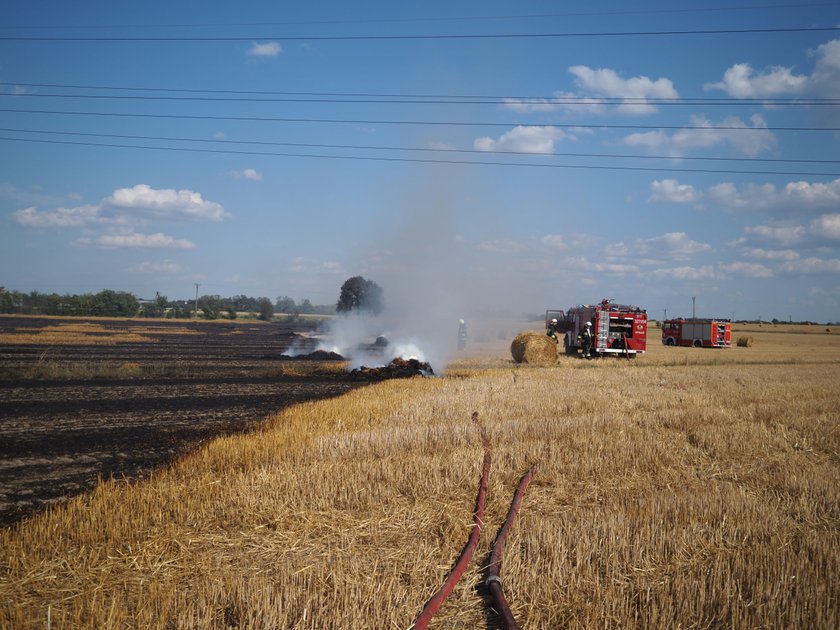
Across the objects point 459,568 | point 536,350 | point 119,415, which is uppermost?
point 536,350

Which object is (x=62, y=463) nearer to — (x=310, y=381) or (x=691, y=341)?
(x=310, y=381)

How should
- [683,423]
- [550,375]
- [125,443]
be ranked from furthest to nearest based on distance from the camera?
[550,375], [683,423], [125,443]

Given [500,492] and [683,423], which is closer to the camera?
[500,492]

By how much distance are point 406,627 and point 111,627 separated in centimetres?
204

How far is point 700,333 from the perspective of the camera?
180 feet

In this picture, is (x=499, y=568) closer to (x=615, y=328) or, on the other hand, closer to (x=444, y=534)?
(x=444, y=534)

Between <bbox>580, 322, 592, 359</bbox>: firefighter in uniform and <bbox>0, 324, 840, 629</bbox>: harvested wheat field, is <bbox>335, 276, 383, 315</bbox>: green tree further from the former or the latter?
<bbox>0, 324, 840, 629</bbox>: harvested wheat field

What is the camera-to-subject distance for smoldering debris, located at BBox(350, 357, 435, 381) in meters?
24.3

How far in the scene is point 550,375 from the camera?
23078 mm

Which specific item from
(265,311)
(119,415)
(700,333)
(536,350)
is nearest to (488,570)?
(119,415)

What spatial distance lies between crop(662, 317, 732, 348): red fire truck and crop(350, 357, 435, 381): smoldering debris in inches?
1483

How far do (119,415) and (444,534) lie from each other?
11244 millimetres

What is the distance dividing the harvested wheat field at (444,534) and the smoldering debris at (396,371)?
12323 mm

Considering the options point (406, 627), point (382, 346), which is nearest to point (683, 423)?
point (406, 627)
